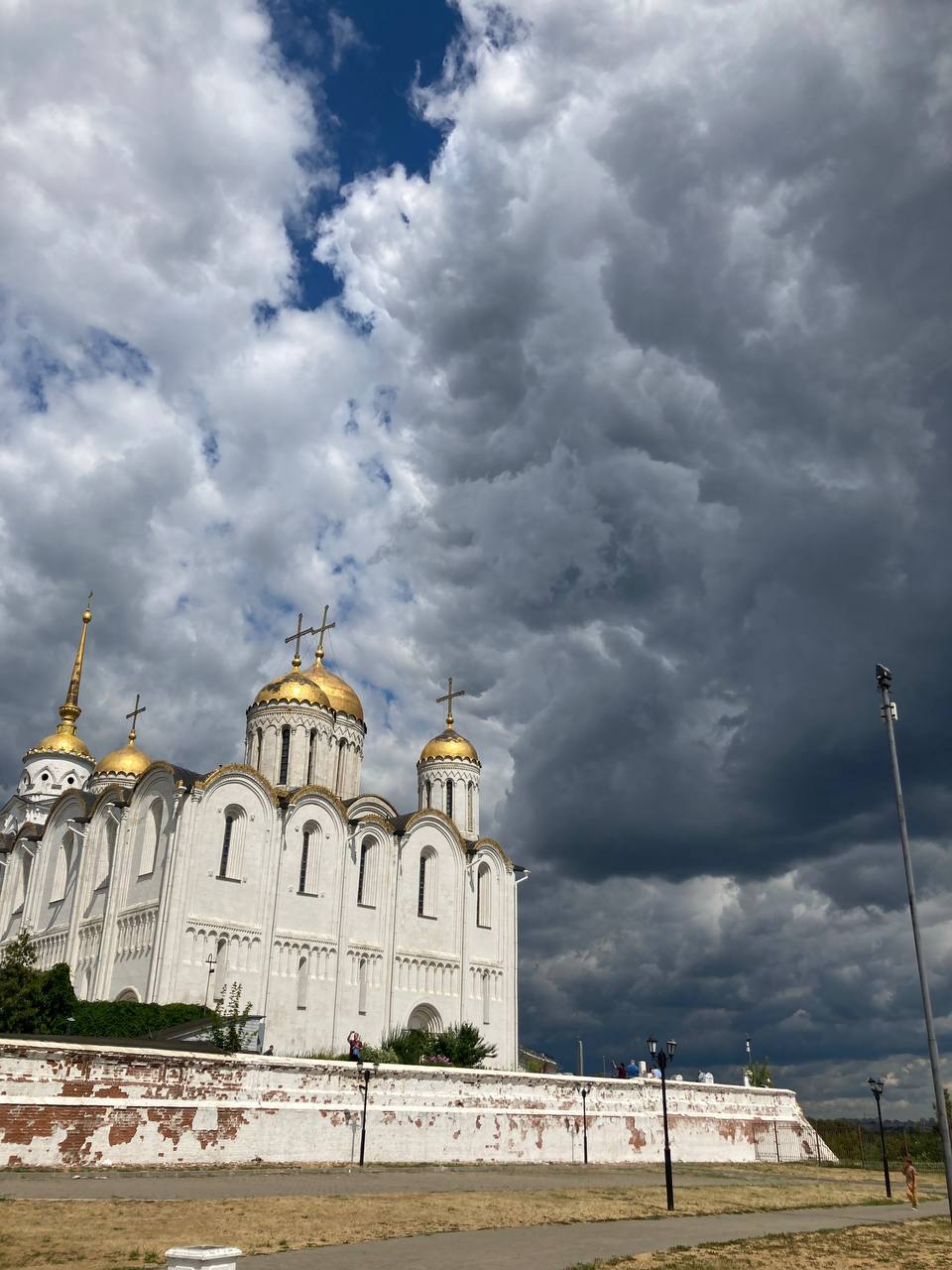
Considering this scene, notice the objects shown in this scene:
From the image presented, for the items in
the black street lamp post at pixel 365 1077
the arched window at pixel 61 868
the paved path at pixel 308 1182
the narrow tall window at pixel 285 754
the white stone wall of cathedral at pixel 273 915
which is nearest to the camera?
the paved path at pixel 308 1182

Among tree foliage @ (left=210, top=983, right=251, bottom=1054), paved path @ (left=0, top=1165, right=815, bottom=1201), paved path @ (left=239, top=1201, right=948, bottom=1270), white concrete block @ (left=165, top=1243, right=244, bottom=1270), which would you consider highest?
tree foliage @ (left=210, top=983, right=251, bottom=1054)

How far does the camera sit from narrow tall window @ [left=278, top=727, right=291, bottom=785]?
44884 millimetres

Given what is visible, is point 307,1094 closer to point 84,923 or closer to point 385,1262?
point 385,1262

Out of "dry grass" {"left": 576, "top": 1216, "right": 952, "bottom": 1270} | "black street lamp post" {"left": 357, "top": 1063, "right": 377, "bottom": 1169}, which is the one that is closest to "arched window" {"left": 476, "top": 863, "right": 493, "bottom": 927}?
"black street lamp post" {"left": 357, "top": 1063, "right": 377, "bottom": 1169}

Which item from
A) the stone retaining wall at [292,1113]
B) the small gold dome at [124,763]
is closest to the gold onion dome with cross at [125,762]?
the small gold dome at [124,763]

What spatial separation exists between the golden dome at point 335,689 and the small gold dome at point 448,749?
3921 millimetres

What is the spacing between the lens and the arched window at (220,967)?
118 feet

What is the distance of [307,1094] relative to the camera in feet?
77.7

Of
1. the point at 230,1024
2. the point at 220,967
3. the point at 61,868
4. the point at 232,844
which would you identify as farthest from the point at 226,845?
the point at 230,1024

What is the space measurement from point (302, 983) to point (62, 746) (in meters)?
23.8

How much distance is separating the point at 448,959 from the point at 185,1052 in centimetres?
2323

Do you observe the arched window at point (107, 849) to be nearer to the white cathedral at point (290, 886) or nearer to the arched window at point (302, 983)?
the white cathedral at point (290, 886)

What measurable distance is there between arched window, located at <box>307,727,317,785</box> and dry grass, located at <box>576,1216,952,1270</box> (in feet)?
106

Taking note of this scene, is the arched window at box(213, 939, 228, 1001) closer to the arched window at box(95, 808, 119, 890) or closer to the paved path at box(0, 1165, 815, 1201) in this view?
the arched window at box(95, 808, 119, 890)
